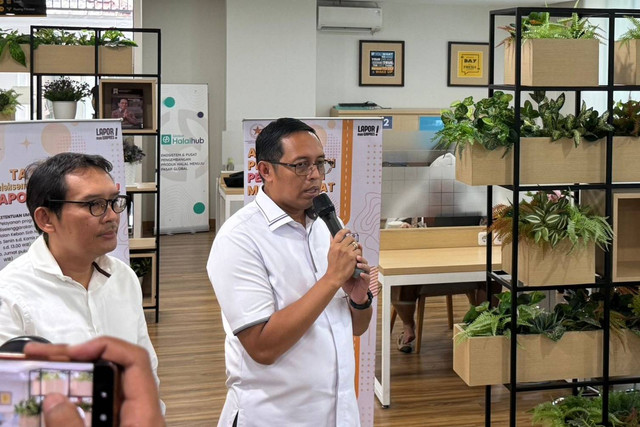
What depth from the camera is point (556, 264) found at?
3428 millimetres

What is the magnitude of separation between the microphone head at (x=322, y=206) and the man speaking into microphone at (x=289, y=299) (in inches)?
0.7

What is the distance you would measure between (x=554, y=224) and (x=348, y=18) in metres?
8.11

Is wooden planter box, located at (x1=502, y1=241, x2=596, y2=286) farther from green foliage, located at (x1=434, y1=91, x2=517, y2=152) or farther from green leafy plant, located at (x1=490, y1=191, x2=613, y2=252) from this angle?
green foliage, located at (x1=434, y1=91, x2=517, y2=152)

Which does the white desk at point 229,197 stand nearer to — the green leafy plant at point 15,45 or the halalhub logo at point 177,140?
the halalhub logo at point 177,140

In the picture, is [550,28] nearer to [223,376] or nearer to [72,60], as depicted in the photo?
[223,376]

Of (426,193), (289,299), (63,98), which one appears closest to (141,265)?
(63,98)

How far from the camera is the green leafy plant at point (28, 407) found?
49cm

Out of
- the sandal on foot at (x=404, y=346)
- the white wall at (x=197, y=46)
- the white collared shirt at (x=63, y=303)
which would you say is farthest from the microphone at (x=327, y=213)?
the white wall at (x=197, y=46)

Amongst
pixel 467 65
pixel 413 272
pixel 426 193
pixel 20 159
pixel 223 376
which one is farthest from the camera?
pixel 467 65

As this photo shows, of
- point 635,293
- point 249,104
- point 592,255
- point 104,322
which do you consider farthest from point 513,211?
point 249,104

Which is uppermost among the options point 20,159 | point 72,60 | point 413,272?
point 72,60

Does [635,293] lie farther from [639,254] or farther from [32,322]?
[32,322]

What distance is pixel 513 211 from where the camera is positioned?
11.2 feet

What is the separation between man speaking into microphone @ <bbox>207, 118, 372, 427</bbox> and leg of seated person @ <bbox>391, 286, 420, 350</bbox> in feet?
11.9
